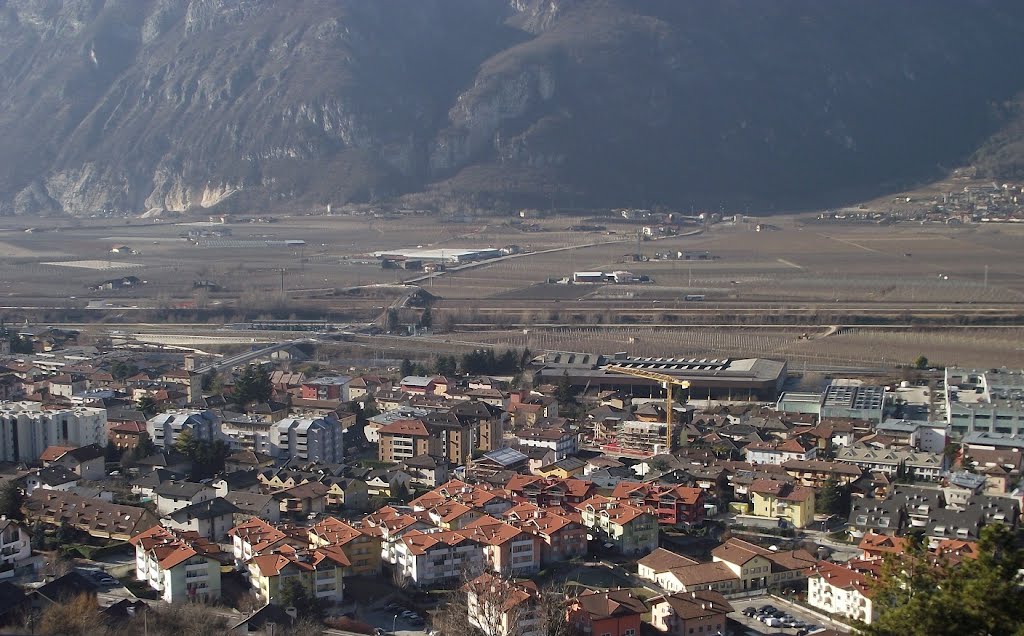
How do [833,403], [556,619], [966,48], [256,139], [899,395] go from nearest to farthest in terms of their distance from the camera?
[556,619] → [833,403] → [899,395] → [256,139] → [966,48]

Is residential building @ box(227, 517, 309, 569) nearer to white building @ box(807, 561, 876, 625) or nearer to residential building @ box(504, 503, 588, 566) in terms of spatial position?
residential building @ box(504, 503, 588, 566)

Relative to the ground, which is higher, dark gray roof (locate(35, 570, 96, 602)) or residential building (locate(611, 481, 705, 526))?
dark gray roof (locate(35, 570, 96, 602))

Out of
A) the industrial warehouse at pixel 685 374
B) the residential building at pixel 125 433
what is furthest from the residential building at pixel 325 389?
the residential building at pixel 125 433

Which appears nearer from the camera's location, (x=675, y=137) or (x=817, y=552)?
(x=817, y=552)

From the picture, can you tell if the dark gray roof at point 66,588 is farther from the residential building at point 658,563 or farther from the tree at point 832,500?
the tree at point 832,500

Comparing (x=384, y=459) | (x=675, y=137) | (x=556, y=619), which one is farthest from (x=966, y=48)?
(x=556, y=619)

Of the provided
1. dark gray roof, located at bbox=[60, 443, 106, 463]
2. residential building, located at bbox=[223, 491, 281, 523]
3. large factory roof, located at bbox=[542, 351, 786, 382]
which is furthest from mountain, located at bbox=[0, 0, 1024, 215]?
residential building, located at bbox=[223, 491, 281, 523]

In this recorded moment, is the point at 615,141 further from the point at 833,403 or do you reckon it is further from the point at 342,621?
the point at 342,621
